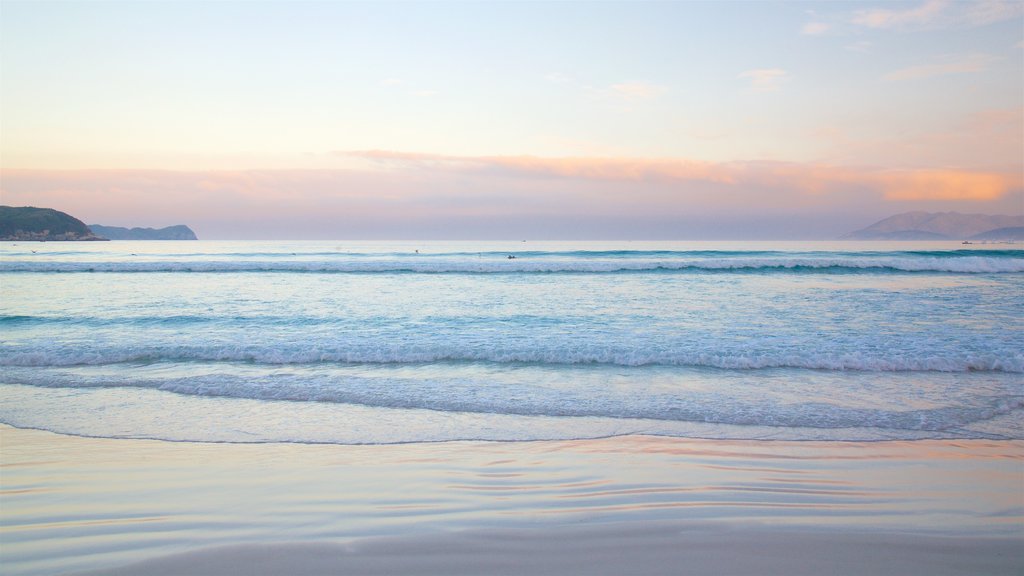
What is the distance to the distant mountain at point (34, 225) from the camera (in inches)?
3164

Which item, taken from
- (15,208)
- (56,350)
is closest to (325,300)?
(56,350)

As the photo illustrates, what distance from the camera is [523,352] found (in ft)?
30.8

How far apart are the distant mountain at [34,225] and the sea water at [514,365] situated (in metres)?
80.5

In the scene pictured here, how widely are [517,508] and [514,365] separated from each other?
5.17 meters

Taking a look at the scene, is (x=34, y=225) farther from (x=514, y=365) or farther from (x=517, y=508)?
(x=517, y=508)

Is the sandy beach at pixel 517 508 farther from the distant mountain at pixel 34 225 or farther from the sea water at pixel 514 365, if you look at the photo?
the distant mountain at pixel 34 225

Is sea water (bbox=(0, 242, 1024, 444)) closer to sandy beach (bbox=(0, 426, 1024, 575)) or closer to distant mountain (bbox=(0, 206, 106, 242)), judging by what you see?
sandy beach (bbox=(0, 426, 1024, 575))

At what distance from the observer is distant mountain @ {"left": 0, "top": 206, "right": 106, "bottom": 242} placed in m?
80.4

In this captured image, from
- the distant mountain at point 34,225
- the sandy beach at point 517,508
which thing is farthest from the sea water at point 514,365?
the distant mountain at point 34,225

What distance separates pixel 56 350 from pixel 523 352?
825cm

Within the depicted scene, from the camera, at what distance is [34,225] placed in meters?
80.6

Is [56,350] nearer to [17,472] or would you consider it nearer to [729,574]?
[17,472]

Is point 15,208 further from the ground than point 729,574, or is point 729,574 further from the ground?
point 15,208

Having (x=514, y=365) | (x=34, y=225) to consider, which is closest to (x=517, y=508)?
(x=514, y=365)
